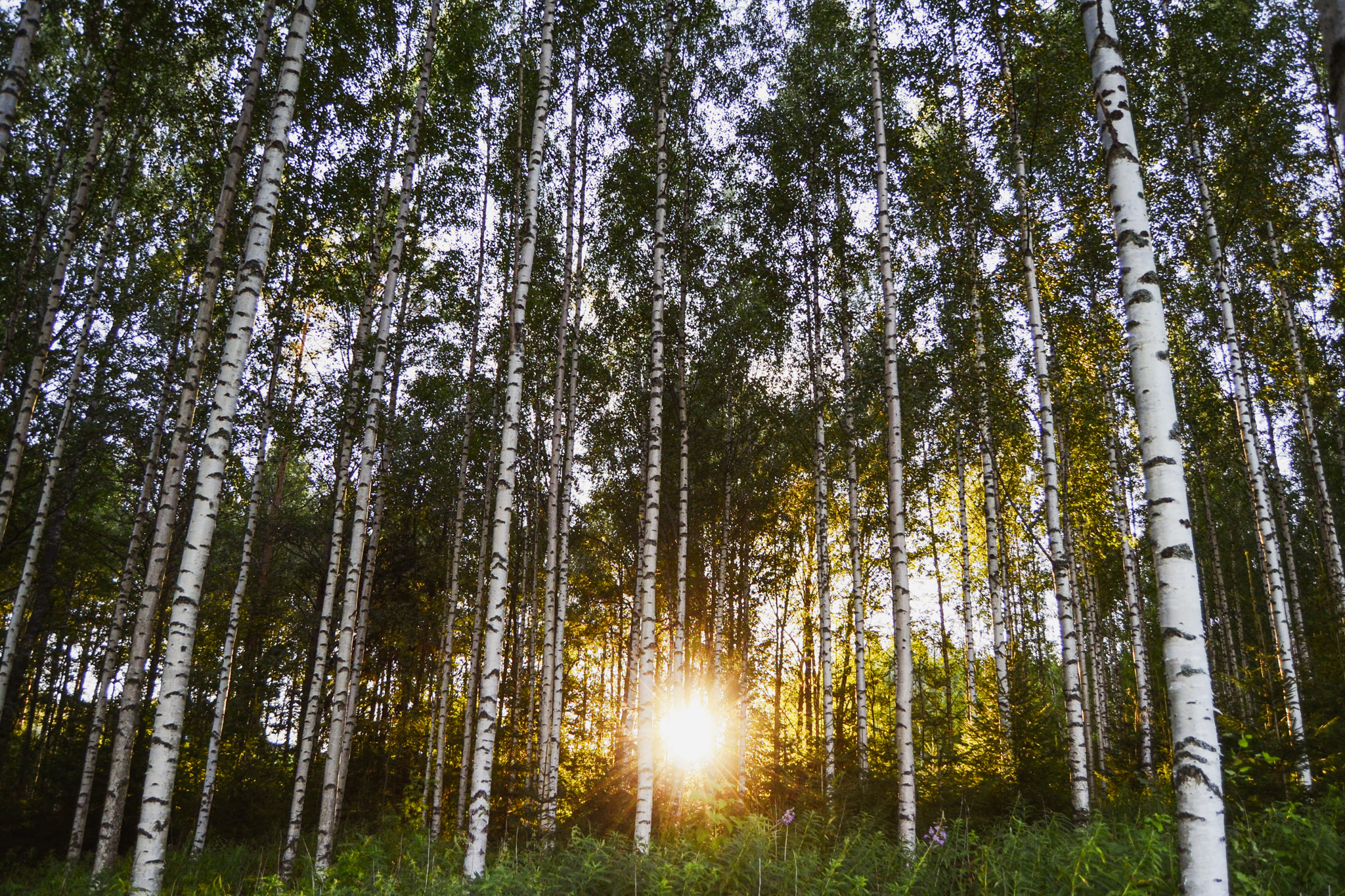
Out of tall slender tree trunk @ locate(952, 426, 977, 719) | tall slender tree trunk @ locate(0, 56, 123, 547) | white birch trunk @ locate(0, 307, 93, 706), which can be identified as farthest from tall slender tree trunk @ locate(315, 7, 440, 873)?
tall slender tree trunk @ locate(952, 426, 977, 719)

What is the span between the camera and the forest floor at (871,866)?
4594 mm

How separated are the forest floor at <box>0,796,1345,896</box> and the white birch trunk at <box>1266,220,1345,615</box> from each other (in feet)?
22.0

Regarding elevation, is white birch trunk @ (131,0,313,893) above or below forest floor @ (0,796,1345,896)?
above

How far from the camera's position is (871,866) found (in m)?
6.21

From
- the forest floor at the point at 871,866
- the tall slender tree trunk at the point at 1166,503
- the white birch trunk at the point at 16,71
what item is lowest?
the forest floor at the point at 871,866

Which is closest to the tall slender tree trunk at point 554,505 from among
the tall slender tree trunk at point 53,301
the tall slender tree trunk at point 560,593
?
the tall slender tree trunk at point 560,593

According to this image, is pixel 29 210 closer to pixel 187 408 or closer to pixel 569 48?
pixel 187 408

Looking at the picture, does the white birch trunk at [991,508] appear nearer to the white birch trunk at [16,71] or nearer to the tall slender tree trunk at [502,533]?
the tall slender tree trunk at [502,533]

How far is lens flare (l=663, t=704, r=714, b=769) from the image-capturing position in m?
11.3

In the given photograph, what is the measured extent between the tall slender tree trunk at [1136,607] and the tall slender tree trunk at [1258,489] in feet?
7.96

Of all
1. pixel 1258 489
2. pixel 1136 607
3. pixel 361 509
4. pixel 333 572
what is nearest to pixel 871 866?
pixel 361 509

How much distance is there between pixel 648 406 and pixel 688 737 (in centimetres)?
661

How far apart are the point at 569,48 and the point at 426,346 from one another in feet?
20.6

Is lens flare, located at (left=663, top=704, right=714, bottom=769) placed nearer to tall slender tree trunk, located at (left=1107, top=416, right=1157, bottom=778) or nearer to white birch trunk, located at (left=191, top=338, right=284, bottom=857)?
white birch trunk, located at (left=191, top=338, right=284, bottom=857)
